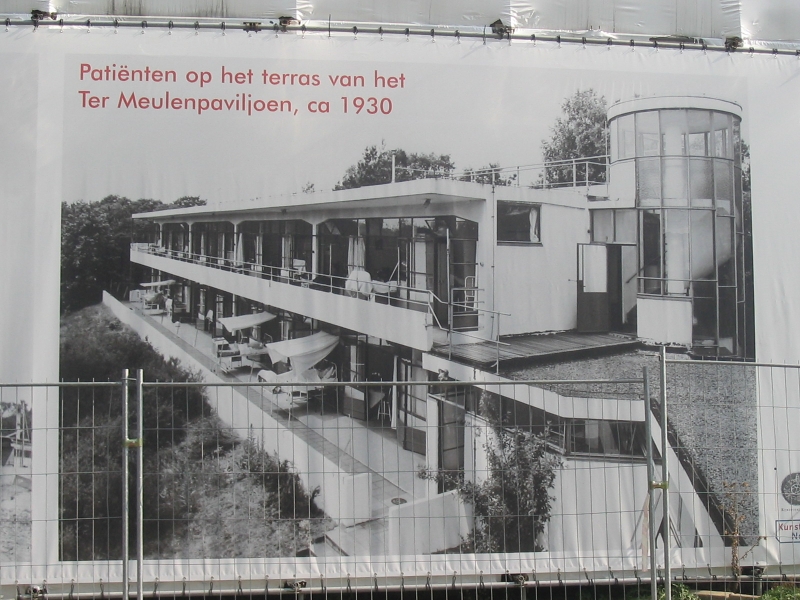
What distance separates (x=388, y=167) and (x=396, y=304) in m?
0.85

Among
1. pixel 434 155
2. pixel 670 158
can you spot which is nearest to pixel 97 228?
pixel 434 155

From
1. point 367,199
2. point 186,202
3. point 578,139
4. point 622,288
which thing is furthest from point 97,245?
point 622,288

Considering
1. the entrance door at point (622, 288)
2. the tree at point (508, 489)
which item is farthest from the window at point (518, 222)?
the tree at point (508, 489)

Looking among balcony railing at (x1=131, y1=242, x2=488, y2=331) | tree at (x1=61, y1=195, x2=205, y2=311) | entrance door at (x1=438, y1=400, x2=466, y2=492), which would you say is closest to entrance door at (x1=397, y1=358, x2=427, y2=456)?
entrance door at (x1=438, y1=400, x2=466, y2=492)

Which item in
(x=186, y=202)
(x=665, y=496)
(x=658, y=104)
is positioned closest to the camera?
(x=665, y=496)

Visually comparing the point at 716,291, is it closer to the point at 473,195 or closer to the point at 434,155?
the point at 473,195

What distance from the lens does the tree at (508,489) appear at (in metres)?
3.94

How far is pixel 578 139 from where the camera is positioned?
4.08 meters

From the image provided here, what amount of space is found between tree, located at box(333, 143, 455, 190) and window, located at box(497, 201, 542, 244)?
43 centimetres

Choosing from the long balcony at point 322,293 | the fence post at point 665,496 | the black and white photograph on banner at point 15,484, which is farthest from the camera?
the long balcony at point 322,293

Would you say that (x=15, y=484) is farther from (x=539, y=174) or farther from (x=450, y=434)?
(x=539, y=174)

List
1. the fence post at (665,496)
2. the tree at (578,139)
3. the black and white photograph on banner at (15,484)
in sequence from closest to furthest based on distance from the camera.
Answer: the fence post at (665,496) → the black and white photograph on banner at (15,484) → the tree at (578,139)

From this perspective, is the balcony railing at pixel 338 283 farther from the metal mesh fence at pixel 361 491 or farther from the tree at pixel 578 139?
the tree at pixel 578 139

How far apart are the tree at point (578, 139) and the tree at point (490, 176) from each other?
22 cm
